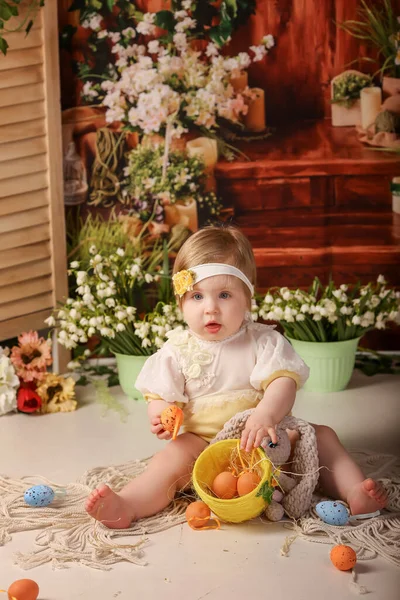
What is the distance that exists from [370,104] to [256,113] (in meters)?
0.37

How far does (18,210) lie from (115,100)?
0.50 meters

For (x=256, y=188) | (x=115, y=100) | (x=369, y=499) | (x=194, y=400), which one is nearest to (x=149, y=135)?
(x=115, y=100)

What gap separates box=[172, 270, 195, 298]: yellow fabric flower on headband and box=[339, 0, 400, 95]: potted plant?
1.26 meters

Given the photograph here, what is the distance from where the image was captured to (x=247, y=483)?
6.55 ft

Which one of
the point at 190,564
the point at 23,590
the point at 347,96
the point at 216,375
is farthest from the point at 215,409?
the point at 347,96

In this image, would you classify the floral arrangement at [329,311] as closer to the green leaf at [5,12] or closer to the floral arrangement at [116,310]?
the floral arrangement at [116,310]

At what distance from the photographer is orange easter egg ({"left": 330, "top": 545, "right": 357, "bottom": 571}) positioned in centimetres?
183

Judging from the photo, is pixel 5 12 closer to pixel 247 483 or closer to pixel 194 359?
pixel 194 359

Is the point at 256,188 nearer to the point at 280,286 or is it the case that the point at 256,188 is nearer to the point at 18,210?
the point at 280,286

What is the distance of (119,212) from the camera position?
3.19m

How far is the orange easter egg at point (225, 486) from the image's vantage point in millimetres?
2012

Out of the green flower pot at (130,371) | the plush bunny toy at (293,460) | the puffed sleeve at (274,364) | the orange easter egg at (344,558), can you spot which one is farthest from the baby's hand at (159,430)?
the green flower pot at (130,371)

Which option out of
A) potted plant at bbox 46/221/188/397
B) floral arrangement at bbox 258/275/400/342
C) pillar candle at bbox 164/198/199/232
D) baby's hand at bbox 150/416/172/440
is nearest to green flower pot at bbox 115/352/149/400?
potted plant at bbox 46/221/188/397

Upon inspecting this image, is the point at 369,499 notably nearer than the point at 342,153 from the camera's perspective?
Yes
